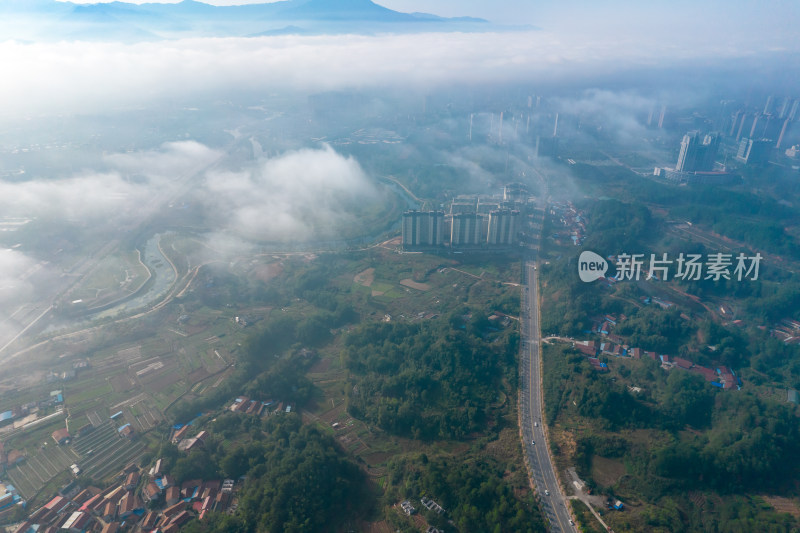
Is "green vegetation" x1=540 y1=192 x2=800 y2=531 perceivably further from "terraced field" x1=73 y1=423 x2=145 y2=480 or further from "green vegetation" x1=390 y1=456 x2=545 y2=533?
"terraced field" x1=73 y1=423 x2=145 y2=480

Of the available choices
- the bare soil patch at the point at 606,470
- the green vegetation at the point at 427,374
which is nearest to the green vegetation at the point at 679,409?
the bare soil patch at the point at 606,470

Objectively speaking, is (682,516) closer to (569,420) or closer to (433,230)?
(569,420)

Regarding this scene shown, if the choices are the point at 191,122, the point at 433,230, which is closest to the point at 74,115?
the point at 191,122

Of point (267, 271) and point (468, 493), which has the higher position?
point (468, 493)

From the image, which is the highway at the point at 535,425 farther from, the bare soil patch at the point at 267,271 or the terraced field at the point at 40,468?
A: the terraced field at the point at 40,468

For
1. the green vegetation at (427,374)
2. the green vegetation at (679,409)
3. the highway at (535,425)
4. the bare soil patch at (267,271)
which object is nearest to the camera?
the highway at (535,425)

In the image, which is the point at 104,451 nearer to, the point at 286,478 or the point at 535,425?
the point at 286,478

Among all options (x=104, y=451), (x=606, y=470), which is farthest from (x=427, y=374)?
(x=104, y=451)

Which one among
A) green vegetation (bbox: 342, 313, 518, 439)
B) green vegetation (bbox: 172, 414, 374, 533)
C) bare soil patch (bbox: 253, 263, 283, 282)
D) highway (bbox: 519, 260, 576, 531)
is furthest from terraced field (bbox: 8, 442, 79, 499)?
highway (bbox: 519, 260, 576, 531)
